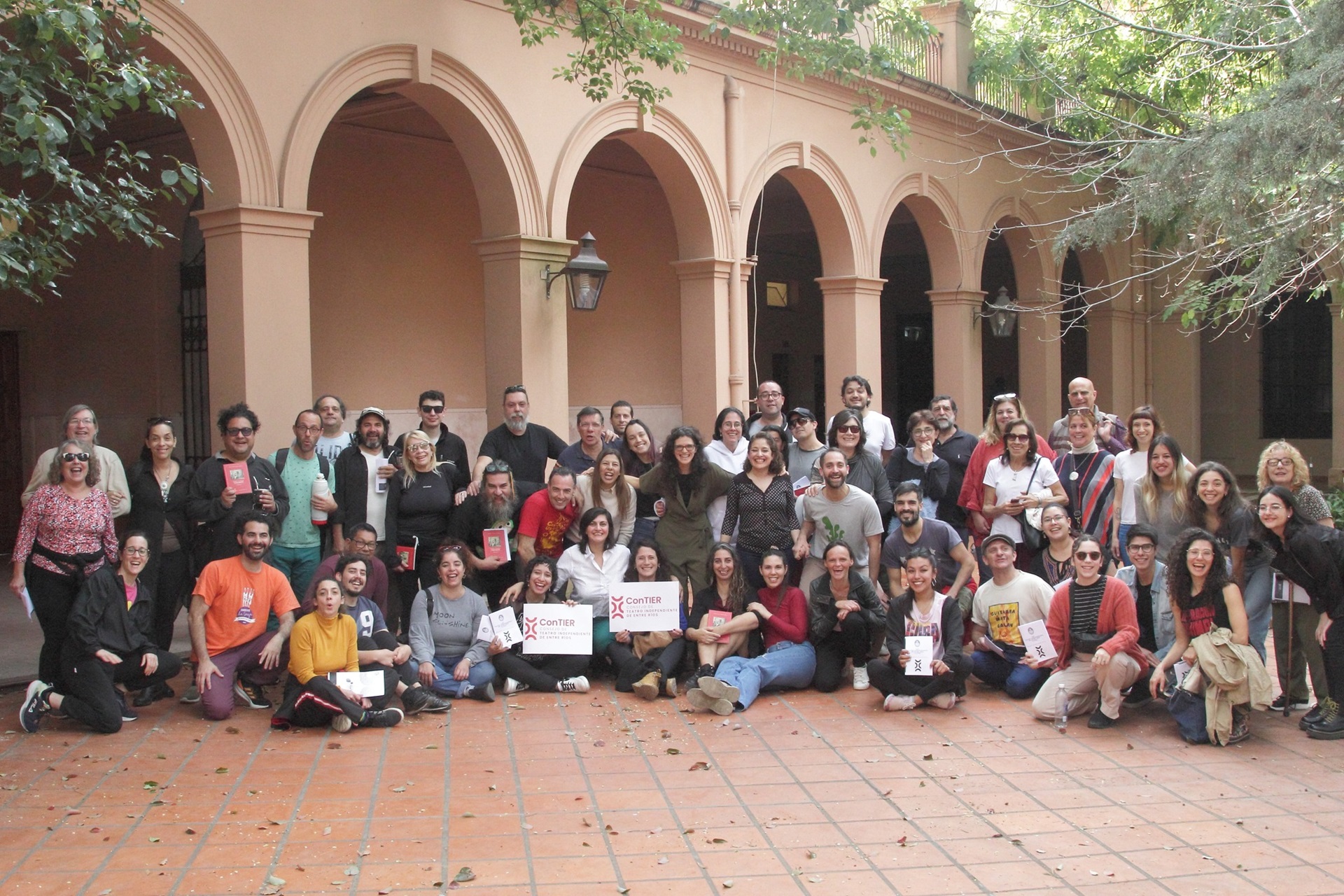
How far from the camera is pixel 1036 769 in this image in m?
5.92

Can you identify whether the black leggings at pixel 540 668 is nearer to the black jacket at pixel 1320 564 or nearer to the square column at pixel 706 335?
the black jacket at pixel 1320 564

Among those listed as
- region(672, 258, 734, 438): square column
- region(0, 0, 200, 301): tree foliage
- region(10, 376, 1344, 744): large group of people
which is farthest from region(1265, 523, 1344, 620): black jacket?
region(672, 258, 734, 438): square column

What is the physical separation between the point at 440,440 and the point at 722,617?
2.29 metres

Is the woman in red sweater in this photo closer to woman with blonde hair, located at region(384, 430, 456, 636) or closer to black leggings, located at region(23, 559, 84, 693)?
woman with blonde hair, located at region(384, 430, 456, 636)

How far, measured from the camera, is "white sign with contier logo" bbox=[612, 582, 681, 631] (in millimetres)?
7598

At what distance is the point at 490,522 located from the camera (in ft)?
26.1

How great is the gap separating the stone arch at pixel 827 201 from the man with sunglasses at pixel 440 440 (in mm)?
5152

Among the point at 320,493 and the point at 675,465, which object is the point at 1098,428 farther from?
the point at 320,493

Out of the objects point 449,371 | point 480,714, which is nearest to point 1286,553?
point 480,714

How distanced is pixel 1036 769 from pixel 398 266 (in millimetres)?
8551

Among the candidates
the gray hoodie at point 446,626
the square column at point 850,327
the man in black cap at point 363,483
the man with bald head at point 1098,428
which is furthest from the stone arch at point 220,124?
the square column at point 850,327

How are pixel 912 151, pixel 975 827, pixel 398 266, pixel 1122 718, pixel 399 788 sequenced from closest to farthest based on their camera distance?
1. pixel 975 827
2. pixel 399 788
3. pixel 1122 718
4. pixel 398 266
5. pixel 912 151

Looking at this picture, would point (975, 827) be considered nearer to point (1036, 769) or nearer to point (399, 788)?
point (1036, 769)

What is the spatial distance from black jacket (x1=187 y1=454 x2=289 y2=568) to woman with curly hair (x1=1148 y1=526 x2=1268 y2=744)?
16.6 feet
